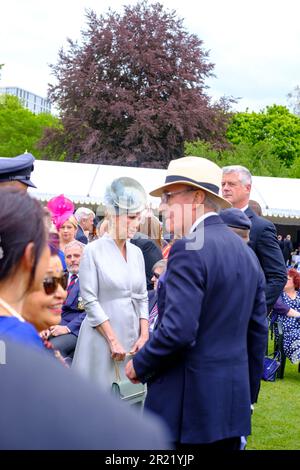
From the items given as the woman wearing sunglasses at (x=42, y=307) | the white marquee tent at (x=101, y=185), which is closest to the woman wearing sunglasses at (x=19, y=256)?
the woman wearing sunglasses at (x=42, y=307)

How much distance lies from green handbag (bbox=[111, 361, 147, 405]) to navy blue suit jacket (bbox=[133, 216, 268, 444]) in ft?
3.89

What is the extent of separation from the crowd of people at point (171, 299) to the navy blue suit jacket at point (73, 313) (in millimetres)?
997

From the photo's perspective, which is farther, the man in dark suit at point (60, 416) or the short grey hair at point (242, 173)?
the short grey hair at point (242, 173)

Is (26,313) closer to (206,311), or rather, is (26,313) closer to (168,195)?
(206,311)

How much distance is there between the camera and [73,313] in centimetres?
576

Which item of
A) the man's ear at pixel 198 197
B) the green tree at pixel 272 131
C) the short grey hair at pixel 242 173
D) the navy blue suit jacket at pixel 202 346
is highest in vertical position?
the green tree at pixel 272 131

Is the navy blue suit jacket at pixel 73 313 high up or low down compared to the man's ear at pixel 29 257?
down

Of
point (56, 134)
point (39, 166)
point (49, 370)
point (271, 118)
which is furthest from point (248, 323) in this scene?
point (271, 118)

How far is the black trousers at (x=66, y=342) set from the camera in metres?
5.54

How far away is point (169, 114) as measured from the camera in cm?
3591

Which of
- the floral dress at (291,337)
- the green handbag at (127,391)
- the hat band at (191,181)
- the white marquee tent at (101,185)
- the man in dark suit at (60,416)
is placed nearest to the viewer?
the man in dark suit at (60,416)

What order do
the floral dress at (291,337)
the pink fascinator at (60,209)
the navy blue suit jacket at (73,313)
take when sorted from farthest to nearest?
the floral dress at (291,337)
the pink fascinator at (60,209)
the navy blue suit jacket at (73,313)

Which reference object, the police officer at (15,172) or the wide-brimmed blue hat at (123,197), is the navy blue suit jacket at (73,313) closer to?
the wide-brimmed blue hat at (123,197)

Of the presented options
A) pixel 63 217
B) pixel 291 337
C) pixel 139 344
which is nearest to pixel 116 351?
pixel 139 344
